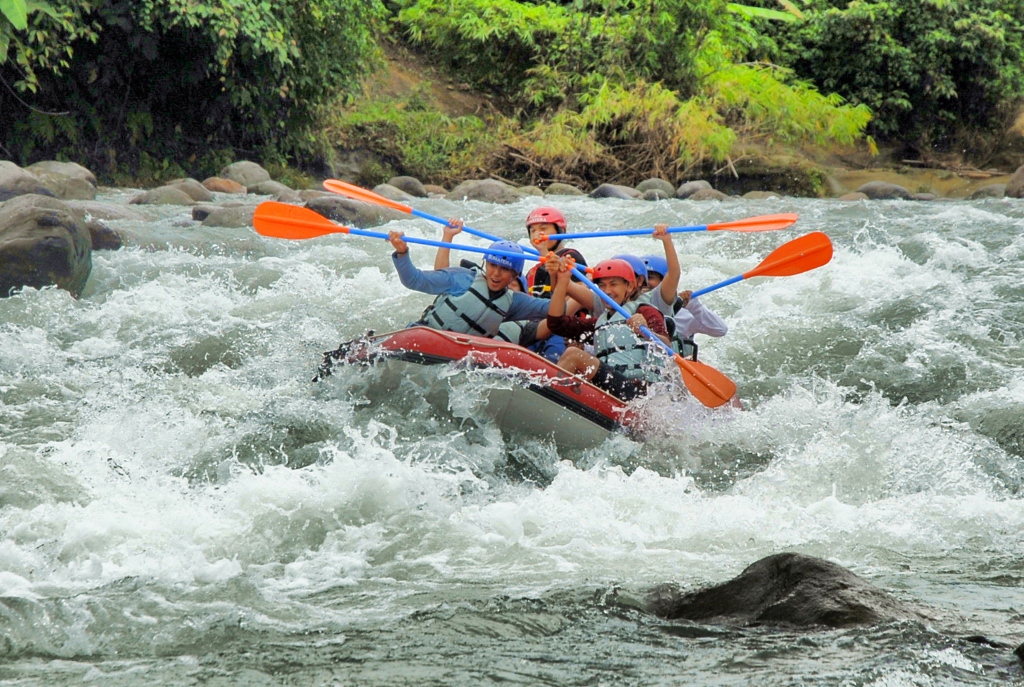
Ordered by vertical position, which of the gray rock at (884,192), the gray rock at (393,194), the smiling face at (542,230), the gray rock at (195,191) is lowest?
the gray rock at (884,192)

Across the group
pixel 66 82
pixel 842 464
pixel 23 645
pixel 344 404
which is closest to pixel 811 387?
pixel 842 464

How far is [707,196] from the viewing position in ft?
43.8

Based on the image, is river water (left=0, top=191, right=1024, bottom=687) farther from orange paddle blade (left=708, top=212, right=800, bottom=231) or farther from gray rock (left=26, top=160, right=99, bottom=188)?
gray rock (left=26, top=160, right=99, bottom=188)

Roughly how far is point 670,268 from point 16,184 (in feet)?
19.8

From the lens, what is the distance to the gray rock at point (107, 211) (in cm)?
916

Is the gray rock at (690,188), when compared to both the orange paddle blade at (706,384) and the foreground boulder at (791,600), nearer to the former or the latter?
the orange paddle blade at (706,384)

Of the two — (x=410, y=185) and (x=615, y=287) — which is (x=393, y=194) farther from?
(x=615, y=287)

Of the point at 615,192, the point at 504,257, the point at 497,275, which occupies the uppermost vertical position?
the point at 504,257

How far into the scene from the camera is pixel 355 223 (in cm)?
938

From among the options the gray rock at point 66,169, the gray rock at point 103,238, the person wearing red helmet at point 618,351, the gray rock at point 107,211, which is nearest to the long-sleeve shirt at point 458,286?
the person wearing red helmet at point 618,351

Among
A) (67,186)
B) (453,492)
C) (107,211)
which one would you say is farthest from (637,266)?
(67,186)

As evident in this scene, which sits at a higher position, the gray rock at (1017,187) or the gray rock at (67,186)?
the gray rock at (67,186)

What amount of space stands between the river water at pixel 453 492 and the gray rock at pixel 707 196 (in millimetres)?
4965

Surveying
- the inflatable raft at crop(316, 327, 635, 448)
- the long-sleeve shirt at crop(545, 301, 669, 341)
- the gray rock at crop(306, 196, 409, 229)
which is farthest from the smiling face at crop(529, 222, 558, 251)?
the gray rock at crop(306, 196, 409, 229)
